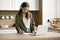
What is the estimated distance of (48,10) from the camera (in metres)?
4.07

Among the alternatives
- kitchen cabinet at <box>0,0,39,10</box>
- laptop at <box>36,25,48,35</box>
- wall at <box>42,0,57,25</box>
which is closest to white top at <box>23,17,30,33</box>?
laptop at <box>36,25,48,35</box>

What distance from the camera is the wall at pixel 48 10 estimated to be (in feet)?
13.3

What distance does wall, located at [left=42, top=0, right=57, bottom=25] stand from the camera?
4047mm

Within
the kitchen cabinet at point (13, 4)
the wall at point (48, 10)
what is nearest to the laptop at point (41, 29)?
the wall at point (48, 10)

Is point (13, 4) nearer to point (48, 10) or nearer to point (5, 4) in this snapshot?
point (5, 4)

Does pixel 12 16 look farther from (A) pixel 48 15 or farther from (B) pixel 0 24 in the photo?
(A) pixel 48 15

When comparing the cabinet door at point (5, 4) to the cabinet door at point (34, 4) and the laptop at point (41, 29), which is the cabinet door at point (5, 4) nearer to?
the cabinet door at point (34, 4)

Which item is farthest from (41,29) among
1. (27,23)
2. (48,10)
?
(48,10)

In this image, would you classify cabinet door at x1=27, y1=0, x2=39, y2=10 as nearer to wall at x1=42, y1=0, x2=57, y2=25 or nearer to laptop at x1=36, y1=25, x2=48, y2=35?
wall at x1=42, y1=0, x2=57, y2=25

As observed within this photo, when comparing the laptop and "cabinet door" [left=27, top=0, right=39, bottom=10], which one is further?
"cabinet door" [left=27, top=0, right=39, bottom=10]

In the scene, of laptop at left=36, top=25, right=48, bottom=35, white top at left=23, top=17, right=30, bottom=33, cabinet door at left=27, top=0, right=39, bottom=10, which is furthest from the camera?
cabinet door at left=27, top=0, right=39, bottom=10

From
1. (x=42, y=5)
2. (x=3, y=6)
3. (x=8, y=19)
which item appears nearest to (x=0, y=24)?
(x=8, y=19)

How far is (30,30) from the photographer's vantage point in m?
2.57

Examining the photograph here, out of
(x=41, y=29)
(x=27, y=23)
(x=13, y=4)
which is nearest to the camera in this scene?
(x=41, y=29)
